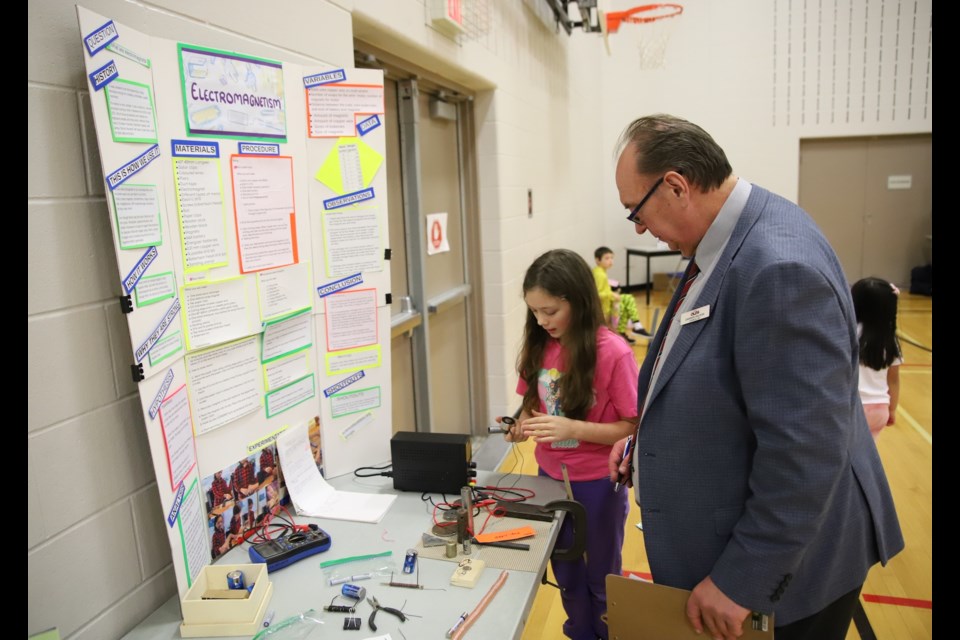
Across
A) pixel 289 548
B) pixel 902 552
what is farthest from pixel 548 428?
pixel 902 552

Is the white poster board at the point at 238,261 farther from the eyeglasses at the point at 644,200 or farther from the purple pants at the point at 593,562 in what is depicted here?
the eyeglasses at the point at 644,200

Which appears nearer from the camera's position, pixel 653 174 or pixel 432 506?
pixel 653 174

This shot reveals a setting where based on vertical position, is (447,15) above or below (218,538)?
above

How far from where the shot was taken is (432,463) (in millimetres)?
1856

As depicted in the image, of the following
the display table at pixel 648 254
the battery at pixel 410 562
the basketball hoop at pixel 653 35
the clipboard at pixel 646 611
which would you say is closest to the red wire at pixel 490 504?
the battery at pixel 410 562

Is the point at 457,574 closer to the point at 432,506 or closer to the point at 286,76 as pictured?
the point at 432,506

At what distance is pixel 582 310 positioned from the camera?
1.95 metres

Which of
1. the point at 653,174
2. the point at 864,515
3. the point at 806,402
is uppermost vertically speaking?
the point at 653,174

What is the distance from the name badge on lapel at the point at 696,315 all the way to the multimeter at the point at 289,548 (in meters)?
1.01

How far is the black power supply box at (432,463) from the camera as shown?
6.04 ft

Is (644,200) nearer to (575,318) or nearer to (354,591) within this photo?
(575,318)

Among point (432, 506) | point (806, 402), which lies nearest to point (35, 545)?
point (432, 506)

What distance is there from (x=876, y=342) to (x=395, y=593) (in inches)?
84.2

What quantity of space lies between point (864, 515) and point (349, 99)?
67.4 inches
